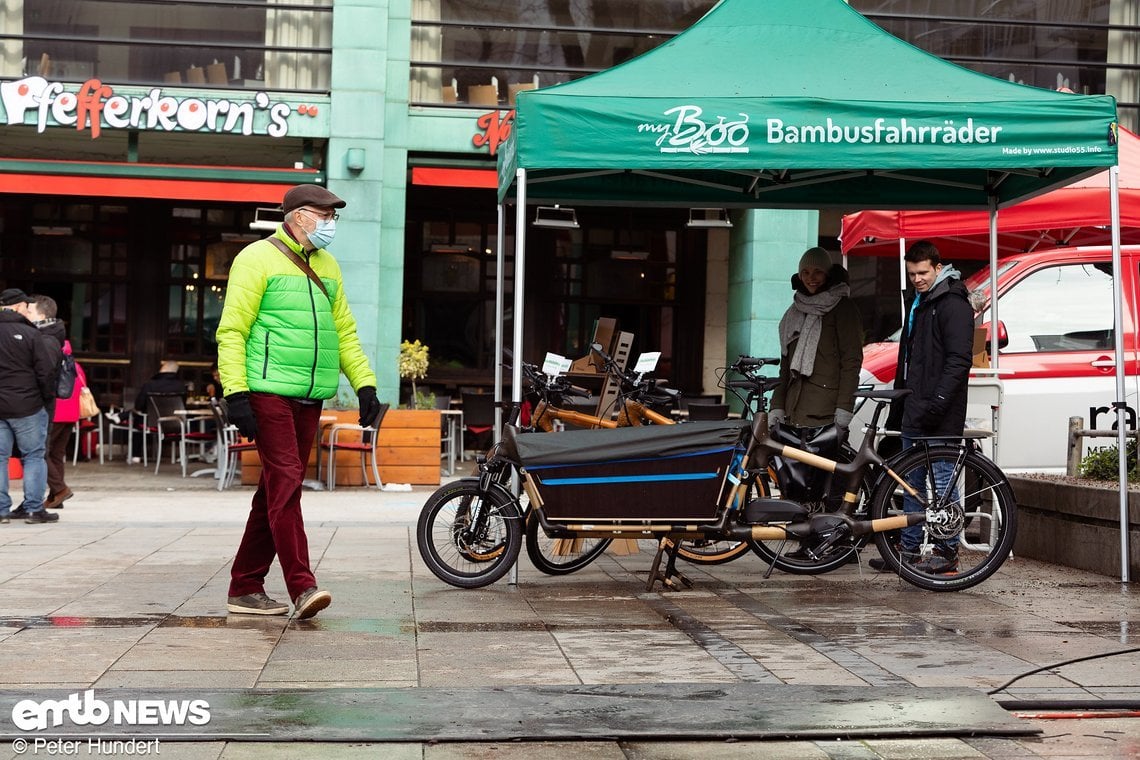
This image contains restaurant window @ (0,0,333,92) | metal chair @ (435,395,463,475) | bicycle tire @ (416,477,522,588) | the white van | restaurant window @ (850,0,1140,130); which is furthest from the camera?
restaurant window @ (850,0,1140,130)

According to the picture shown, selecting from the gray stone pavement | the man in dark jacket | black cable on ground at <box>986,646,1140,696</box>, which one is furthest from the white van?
the man in dark jacket

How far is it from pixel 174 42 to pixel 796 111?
39.9ft

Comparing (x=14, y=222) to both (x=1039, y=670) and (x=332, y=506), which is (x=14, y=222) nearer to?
(x=332, y=506)

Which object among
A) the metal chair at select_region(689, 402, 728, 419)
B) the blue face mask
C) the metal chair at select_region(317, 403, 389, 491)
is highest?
the blue face mask

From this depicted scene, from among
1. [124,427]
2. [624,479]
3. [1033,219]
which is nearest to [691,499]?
[624,479]

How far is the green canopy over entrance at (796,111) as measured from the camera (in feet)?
25.3

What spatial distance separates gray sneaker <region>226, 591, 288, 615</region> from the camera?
6.84 meters

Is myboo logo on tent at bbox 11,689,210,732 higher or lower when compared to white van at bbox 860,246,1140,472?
lower

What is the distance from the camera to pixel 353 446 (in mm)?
15094

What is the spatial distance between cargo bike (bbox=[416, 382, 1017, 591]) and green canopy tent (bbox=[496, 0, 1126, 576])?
0.65m

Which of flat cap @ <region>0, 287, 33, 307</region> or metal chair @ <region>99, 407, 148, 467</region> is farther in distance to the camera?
metal chair @ <region>99, 407, 148, 467</region>

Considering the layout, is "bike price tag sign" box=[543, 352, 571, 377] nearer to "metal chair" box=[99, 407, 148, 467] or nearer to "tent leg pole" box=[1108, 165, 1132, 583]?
"tent leg pole" box=[1108, 165, 1132, 583]

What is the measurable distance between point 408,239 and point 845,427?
45.1ft

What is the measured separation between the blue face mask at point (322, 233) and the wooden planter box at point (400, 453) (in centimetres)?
864
